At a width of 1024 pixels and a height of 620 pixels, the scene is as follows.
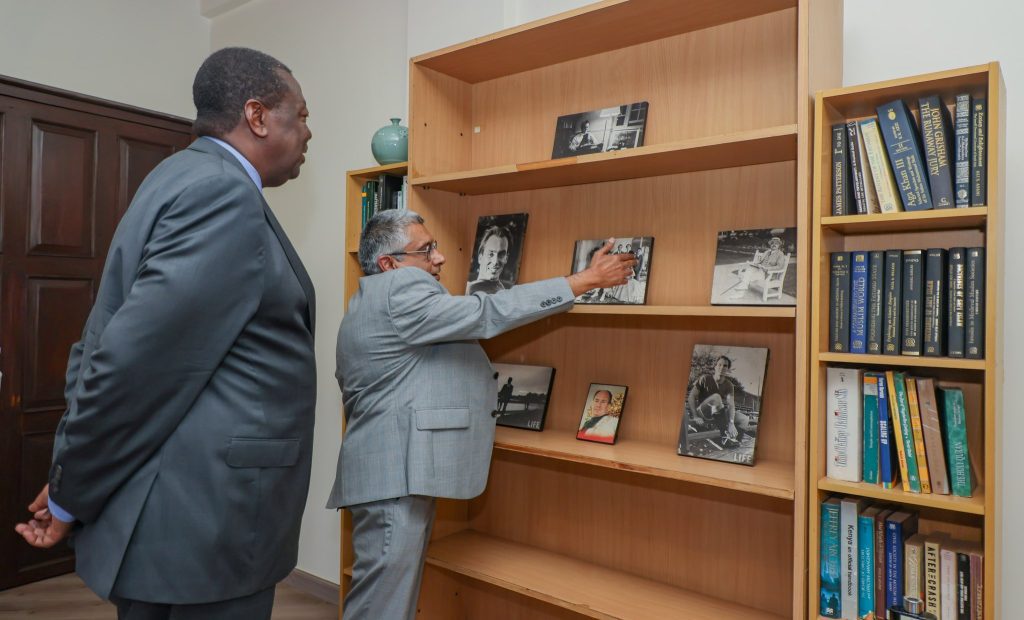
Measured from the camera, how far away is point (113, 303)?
3.99 feet

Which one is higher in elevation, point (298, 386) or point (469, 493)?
point (298, 386)

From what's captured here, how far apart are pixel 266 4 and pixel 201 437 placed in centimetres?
305

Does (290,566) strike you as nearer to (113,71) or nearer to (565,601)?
(565,601)

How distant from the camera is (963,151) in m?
1.40

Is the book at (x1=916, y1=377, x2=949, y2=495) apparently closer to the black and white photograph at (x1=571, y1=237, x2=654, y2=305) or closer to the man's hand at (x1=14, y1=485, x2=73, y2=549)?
the black and white photograph at (x1=571, y1=237, x2=654, y2=305)

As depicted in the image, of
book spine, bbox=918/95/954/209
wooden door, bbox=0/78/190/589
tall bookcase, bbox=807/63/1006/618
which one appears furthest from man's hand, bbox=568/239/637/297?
wooden door, bbox=0/78/190/589

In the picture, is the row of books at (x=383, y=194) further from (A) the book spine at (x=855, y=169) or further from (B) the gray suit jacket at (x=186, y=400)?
(A) the book spine at (x=855, y=169)

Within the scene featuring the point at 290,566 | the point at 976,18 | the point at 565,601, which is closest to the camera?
the point at 290,566

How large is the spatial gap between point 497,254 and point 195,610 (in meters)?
1.44

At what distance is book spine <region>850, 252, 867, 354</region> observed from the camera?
1.51m

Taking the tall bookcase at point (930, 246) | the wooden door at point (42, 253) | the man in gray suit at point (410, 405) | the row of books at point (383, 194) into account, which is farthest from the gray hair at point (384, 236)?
the wooden door at point (42, 253)

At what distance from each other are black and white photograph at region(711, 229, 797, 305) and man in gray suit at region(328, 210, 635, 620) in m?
0.26

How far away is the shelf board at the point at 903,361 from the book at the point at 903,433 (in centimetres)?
5

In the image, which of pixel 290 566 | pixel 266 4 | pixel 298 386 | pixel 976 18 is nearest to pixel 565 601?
pixel 290 566
